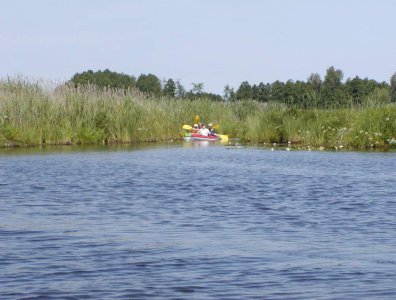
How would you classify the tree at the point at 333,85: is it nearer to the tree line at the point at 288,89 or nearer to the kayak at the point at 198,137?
the tree line at the point at 288,89

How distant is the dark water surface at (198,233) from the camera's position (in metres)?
8.17

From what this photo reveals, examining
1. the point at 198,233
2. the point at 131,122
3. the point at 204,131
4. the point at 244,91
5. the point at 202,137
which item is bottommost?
the point at 198,233

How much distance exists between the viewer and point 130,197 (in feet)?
51.8

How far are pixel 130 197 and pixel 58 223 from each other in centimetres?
370


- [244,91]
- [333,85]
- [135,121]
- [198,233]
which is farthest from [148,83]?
[198,233]

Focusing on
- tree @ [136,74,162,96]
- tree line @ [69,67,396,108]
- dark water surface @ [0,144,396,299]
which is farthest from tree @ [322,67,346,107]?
dark water surface @ [0,144,396,299]

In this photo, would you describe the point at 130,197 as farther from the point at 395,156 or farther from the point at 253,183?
the point at 395,156

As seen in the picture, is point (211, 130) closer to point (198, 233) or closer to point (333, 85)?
point (333, 85)

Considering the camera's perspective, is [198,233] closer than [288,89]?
Yes

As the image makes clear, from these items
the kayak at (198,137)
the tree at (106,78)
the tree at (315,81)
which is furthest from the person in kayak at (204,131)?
the tree at (106,78)

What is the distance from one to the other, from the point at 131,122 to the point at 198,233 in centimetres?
2650

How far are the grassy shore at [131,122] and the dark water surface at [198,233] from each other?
8.54 m

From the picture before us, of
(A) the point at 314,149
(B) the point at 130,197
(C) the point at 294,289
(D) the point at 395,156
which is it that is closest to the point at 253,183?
(B) the point at 130,197

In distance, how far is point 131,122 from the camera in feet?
123
